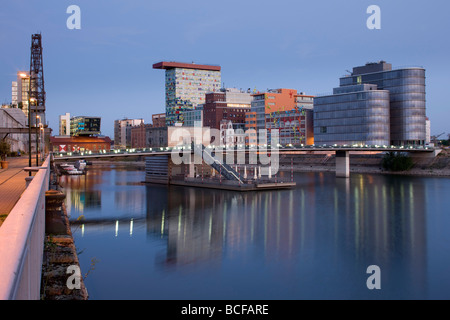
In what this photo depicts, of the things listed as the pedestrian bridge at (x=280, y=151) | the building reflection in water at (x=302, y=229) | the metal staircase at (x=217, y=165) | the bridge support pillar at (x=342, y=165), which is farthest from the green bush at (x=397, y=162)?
the metal staircase at (x=217, y=165)

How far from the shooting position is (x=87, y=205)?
151 ft

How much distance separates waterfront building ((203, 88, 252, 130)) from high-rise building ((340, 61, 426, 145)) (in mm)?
69175

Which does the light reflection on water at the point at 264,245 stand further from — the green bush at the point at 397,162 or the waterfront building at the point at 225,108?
the waterfront building at the point at 225,108

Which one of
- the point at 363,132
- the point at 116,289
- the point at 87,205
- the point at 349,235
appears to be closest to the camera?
→ the point at 116,289

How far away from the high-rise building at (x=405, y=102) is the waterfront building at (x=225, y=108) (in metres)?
69.2

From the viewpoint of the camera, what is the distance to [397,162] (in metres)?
90.2

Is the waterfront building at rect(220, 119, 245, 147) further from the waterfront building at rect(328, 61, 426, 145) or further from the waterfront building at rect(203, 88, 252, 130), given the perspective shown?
the waterfront building at rect(328, 61, 426, 145)

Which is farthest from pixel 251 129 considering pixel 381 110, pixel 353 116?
pixel 381 110

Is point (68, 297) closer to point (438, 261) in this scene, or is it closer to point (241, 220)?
point (438, 261)

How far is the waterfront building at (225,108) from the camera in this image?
579 ft

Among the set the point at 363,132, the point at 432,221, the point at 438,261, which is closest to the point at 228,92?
the point at 363,132

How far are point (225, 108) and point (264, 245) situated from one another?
496ft

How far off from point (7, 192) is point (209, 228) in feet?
54.9

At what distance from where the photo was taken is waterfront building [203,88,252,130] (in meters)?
176
